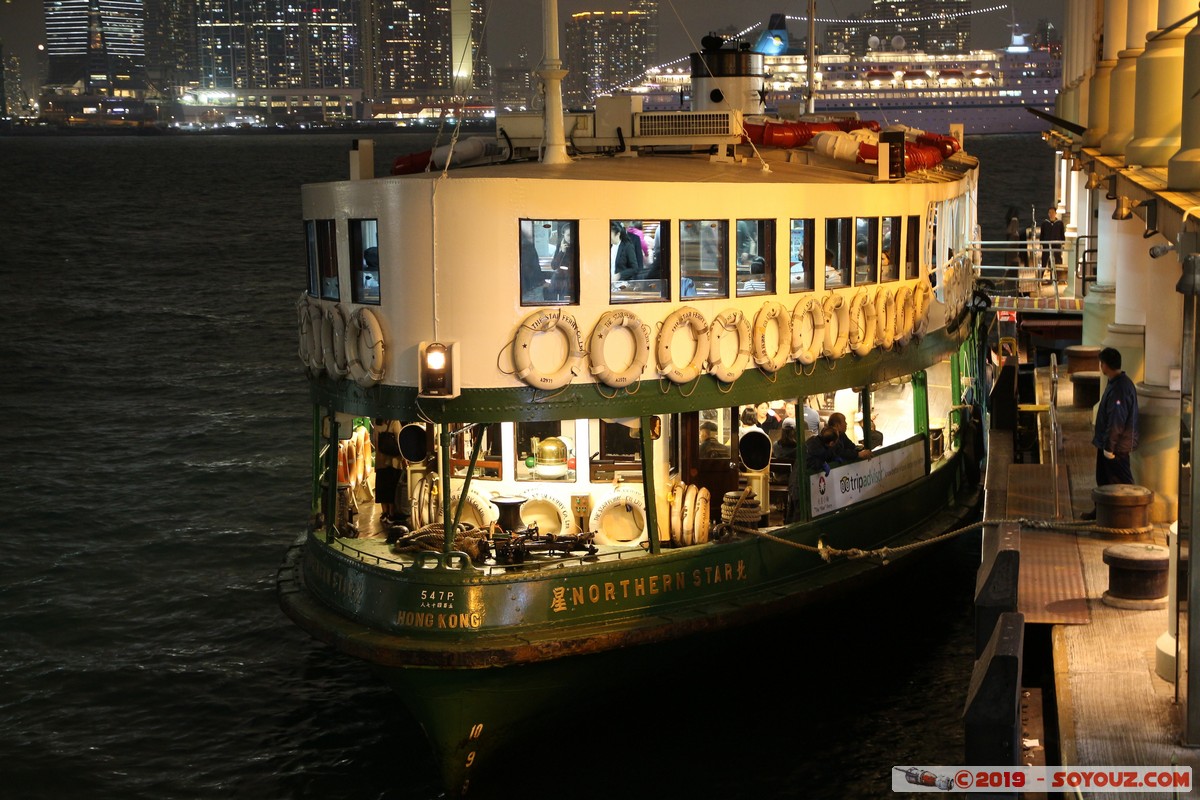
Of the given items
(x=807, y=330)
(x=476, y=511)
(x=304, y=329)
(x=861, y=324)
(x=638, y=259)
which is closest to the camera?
(x=638, y=259)

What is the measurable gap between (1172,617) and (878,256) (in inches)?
307

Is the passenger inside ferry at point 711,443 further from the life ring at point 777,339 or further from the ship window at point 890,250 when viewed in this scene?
the ship window at point 890,250

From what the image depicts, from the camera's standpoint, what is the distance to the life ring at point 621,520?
49.7 ft

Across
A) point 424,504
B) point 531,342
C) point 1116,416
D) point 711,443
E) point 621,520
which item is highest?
point 531,342

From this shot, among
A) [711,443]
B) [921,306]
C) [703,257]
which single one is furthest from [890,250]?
[703,257]

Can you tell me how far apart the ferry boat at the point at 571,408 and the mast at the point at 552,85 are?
0.13 ft

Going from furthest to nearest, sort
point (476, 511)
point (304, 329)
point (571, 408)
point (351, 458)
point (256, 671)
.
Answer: point (256, 671)
point (351, 458)
point (304, 329)
point (476, 511)
point (571, 408)

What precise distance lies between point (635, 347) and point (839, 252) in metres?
3.48

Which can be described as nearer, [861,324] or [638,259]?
[638,259]

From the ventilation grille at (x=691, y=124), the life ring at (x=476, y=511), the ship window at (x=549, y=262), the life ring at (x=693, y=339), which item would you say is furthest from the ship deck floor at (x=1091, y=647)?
the ventilation grille at (x=691, y=124)

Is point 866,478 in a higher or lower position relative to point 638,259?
lower

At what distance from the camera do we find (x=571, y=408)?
14.2 meters

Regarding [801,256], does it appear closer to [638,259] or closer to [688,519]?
[638,259]

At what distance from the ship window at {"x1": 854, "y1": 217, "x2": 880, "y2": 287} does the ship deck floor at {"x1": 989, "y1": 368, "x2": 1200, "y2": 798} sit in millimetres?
2883
